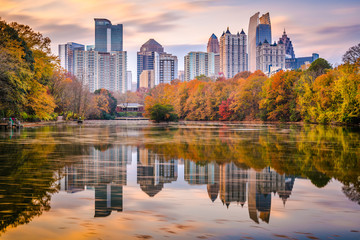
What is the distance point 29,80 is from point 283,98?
129 ft

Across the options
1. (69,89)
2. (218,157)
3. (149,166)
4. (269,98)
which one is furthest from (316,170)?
(69,89)

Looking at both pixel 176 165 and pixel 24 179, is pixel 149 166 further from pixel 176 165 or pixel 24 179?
pixel 24 179

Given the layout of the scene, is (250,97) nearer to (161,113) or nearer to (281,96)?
(281,96)

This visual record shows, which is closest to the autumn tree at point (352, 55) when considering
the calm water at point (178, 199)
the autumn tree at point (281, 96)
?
the autumn tree at point (281, 96)

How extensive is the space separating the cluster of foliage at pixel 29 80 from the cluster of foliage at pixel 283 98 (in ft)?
46.8

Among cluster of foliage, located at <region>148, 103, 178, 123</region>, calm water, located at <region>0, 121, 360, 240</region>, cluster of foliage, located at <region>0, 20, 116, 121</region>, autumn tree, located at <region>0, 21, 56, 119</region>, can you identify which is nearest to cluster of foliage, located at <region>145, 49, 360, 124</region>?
cluster of foliage, located at <region>148, 103, 178, 123</region>

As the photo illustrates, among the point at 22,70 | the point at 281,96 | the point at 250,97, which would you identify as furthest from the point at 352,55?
the point at 22,70

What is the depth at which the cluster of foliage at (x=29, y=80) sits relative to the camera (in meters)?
30.0

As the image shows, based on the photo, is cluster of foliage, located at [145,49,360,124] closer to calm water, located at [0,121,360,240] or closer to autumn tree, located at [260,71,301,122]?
autumn tree, located at [260,71,301,122]

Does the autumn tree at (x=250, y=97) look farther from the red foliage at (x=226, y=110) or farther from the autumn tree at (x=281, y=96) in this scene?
the autumn tree at (x=281, y=96)

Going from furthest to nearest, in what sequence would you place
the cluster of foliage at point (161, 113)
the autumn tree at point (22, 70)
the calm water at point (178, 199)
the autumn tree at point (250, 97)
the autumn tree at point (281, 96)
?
the autumn tree at point (250, 97) < the autumn tree at point (281, 96) < the cluster of foliage at point (161, 113) < the autumn tree at point (22, 70) < the calm water at point (178, 199)

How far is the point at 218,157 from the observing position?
11.8 meters

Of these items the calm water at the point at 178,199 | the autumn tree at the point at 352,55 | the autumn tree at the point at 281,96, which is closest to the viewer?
the calm water at the point at 178,199

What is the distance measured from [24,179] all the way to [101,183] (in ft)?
5.45
